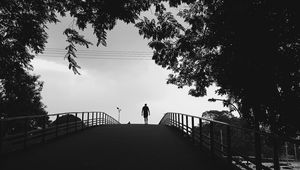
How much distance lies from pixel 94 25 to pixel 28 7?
3607 mm

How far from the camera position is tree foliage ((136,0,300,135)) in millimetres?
8883

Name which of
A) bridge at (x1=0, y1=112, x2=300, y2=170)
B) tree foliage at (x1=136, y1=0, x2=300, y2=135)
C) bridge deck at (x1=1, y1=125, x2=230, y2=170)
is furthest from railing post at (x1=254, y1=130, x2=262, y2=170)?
tree foliage at (x1=136, y1=0, x2=300, y2=135)

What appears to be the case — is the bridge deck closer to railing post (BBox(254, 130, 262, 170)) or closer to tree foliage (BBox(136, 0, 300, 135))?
railing post (BBox(254, 130, 262, 170))

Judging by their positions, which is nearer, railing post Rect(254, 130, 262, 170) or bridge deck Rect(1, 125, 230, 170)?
railing post Rect(254, 130, 262, 170)

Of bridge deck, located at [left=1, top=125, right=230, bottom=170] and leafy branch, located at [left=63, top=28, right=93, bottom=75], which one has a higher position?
leafy branch, located at [left=63, top=28, right=93, bottom=75]

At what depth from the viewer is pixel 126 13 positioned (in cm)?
755

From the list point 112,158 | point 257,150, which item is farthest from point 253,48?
point 112,158

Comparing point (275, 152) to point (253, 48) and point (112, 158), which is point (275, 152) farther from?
point (253, 48)

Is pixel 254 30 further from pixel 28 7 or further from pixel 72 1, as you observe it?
pixel 28 7

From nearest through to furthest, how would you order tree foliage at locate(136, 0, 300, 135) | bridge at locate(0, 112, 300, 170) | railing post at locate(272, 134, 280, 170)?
railing post at locate(272, 134, 280, 170) < bridge at locate(0, 112, 300, 170) < tree foliage at locate(136, 0, 300, 135)

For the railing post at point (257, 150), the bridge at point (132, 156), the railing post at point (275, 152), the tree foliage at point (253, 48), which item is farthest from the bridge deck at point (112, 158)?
the tree foliage at point (253, 48)

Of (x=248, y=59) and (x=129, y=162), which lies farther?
(x=248, y=59)

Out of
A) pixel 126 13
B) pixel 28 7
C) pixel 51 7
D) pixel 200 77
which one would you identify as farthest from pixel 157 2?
pixel 200 77

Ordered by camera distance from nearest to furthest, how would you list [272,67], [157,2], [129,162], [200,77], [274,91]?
[129,162]
[157,2]
[272,67]
[274,91]
[200,77]
